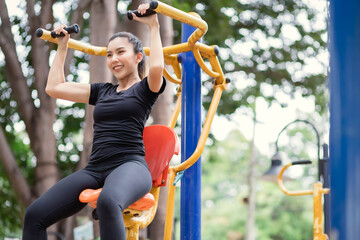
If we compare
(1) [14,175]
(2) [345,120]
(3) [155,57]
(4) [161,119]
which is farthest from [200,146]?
(1) [14,175]

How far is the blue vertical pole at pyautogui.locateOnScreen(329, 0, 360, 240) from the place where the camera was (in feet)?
3.34

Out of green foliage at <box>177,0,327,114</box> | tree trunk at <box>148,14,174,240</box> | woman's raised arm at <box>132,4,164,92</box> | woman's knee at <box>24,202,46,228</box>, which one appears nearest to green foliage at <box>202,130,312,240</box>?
green foliage at <box>177,0,327,114</box>

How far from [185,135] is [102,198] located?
103cm

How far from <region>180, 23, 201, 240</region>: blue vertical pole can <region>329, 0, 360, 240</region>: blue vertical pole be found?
1.81 metres

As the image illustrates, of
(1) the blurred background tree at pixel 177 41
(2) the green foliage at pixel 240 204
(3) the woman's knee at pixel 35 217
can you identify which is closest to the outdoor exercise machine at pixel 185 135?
(3) the woman's knee at pixel 35 217

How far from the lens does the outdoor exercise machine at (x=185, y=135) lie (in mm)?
2500

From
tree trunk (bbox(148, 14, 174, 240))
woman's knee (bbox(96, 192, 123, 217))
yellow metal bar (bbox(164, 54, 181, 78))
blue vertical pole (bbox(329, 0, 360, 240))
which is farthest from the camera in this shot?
tree trunk (bbox(148, 14, 174, 240))

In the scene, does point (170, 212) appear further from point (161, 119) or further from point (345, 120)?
point (161, 119)

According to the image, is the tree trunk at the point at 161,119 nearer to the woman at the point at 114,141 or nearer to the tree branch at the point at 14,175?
the tree branch at the point at 14,175

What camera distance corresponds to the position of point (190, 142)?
299 centimetres

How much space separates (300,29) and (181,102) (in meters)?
5.79

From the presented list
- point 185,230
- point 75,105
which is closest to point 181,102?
point 185,230

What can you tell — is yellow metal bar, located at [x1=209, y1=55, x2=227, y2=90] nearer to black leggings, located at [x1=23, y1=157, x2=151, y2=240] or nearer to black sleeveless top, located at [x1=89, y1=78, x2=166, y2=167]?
black sleeveless top, located at [x1=89, y1=78, x2=166, y2=167]

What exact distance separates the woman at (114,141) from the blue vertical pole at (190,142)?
0.47 metres
